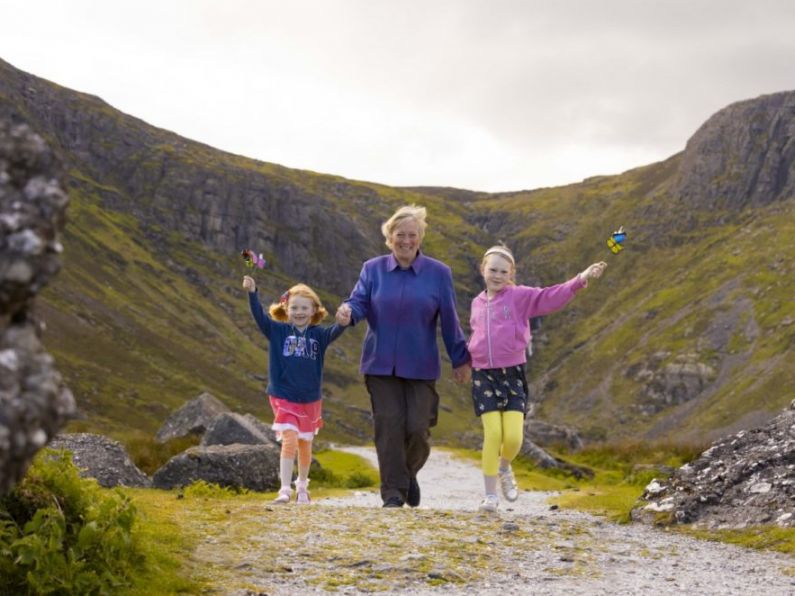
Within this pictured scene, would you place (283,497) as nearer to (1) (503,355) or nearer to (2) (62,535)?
(1) (503,355)

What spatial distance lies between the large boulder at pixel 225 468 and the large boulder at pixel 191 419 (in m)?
15.2

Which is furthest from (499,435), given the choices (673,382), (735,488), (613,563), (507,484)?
(673,382)

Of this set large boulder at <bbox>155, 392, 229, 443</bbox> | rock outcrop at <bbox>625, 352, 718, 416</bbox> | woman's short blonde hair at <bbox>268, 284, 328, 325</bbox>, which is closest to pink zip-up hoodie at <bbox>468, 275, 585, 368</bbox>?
woman's short blonde hair at <bbox>268, 284, 328, 325</bbox>

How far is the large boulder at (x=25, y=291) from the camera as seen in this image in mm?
4125

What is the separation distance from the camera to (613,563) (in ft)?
29.6

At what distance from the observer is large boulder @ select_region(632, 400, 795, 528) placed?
1148 cm

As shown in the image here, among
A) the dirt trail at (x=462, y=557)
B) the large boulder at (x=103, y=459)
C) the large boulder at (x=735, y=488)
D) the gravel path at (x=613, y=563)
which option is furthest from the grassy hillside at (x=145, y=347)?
the gravel path at (x=613, y=563)

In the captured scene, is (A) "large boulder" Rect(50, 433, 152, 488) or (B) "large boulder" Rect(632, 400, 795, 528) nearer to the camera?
(B) "large boulder" Rect(632, 400, 795, 528)

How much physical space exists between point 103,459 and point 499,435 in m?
8.81

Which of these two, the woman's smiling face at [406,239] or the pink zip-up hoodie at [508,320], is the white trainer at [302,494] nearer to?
the pink zip-up hoodie at [508,320]

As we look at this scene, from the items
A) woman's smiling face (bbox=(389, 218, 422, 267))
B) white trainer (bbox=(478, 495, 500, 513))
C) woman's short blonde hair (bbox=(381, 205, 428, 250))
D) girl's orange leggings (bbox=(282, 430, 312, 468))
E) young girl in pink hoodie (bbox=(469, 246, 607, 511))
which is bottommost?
white trainer (bbox=(478, 495, 500, 513))

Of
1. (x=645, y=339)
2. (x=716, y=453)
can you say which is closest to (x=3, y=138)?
(x=716, y=453)

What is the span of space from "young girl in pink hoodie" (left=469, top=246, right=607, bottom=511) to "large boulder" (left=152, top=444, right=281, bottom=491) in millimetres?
7537

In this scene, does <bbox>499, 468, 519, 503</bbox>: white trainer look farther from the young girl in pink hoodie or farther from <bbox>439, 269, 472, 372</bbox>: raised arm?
<bbox>439, 269, 472, 372</bbox>: raised arm
